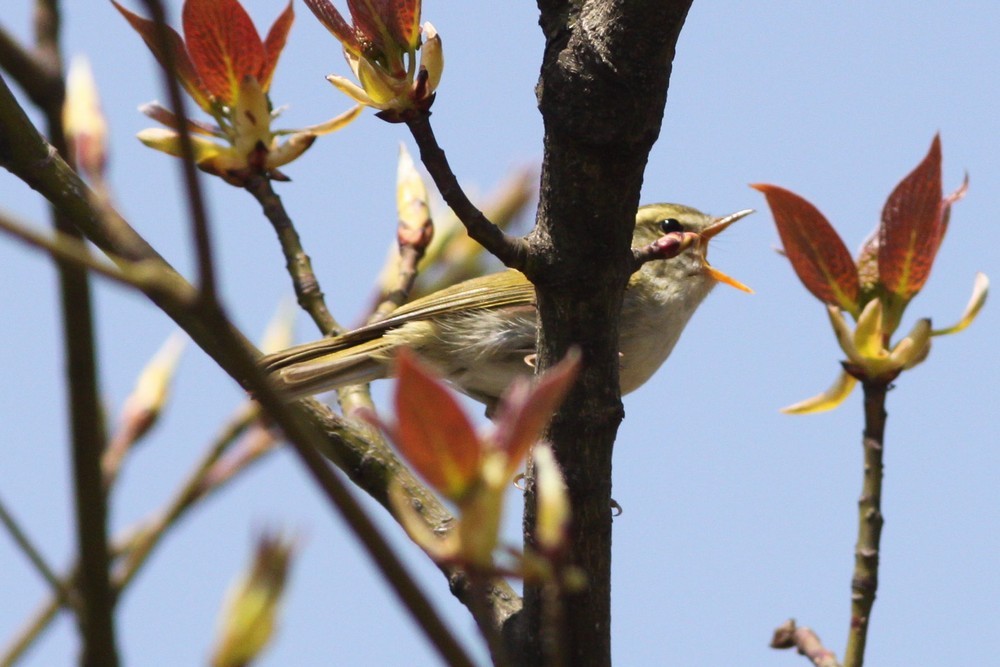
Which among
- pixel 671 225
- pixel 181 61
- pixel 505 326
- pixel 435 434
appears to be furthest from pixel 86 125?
pixel 671 225

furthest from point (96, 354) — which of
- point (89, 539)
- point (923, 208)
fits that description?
point (923, 208)

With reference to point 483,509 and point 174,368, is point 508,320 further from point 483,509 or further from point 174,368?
point 483,509

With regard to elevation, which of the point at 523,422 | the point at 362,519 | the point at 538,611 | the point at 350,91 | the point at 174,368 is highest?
the point at 350,91

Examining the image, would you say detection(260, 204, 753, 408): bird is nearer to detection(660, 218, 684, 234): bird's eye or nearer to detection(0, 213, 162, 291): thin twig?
detection(660, 218, 684, 234): bird's eye

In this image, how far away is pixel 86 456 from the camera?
77 cm

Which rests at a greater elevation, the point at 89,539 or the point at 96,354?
the point at 96,354

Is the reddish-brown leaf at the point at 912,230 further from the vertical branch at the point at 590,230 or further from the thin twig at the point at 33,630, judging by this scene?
the thin twig at the point at 33,630

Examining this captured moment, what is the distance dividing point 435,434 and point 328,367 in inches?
111

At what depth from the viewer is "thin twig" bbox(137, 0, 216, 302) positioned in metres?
0.72

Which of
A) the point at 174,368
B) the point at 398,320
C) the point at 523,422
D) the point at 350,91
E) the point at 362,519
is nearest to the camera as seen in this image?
the point at 362,519

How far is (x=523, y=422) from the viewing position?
2.92ft

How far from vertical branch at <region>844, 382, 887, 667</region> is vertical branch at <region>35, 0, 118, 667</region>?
1.34 m

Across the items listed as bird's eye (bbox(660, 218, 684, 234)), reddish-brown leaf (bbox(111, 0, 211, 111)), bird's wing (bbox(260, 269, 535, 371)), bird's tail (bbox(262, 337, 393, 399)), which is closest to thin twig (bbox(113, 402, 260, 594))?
reddish-brown leaf (bbox(111, 0, 211, 111))

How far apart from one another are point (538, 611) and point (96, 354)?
1.58m
